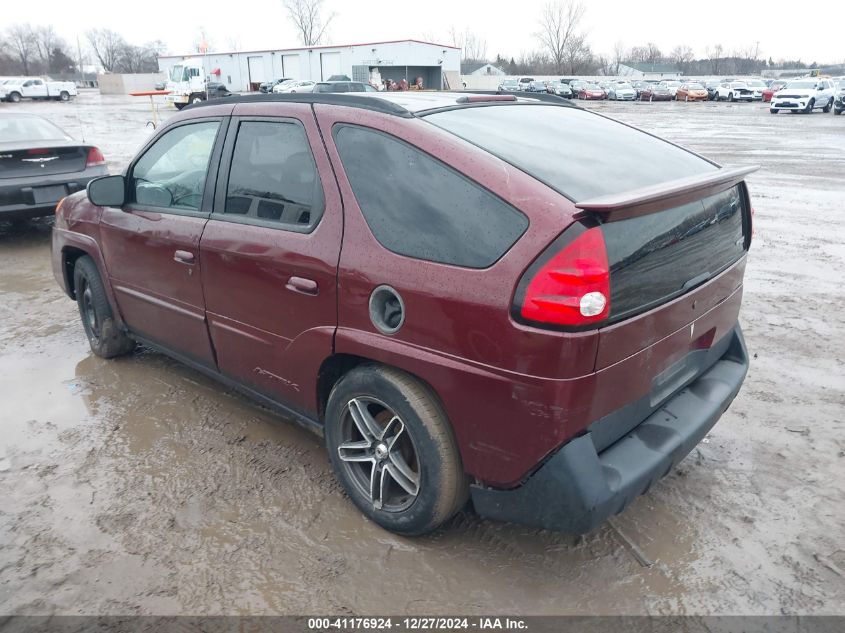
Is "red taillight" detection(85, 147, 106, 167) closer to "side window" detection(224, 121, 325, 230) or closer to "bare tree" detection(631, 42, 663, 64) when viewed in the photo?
"side window" detection(224, 121, 325, 230)

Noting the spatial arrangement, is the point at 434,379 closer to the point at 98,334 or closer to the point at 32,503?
the point at 32,503

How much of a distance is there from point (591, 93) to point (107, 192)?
160ft

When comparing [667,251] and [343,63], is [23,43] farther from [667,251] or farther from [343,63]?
[667,251]

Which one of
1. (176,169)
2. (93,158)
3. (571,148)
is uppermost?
(571,148)

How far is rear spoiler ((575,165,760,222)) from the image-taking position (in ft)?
6.89

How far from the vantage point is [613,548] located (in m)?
2.69

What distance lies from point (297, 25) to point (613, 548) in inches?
3877

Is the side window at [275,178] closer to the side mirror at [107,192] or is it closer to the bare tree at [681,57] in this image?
the side mirror at [107,192]

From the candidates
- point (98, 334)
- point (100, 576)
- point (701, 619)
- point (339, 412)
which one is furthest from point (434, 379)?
point (98, 334)

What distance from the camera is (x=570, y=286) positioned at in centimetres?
208

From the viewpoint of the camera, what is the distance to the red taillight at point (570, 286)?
2.08 m

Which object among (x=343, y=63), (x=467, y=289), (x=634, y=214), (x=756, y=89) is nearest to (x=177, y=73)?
(x=343, y=63)

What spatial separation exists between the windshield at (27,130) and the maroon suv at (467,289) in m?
5.91

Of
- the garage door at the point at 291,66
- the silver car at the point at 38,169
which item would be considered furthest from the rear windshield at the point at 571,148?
the garage door at the point at 291,66
